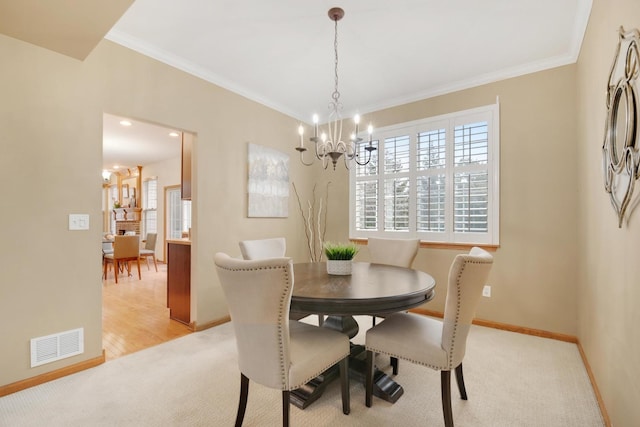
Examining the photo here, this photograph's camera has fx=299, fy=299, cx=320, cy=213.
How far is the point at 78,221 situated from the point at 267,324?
74.6 inches

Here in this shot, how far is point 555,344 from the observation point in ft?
8.92

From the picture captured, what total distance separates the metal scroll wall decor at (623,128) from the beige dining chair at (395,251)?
4.64 ft

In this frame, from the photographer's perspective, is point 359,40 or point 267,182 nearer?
point 359,40

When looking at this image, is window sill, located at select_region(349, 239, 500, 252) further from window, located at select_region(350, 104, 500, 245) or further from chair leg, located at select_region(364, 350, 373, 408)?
chair leg, located at select_region(364, 350, 373, 408)

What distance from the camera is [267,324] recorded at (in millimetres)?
1343

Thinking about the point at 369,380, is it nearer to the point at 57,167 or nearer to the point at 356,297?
the point at 356,297

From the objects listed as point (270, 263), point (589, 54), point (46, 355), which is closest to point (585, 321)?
point (589, 54)

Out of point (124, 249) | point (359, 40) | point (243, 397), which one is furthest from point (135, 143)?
point (243, 397)

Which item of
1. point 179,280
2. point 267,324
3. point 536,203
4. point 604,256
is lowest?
point 179,280

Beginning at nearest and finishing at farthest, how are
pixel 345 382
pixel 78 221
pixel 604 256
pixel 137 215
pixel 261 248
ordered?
pixel 345 382 < pixel 604 256 < pixel 78 221 < pixel 261 248 < pixel 137 215

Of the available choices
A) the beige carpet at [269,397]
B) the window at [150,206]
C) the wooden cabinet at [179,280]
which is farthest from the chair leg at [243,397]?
the window at [150,206]

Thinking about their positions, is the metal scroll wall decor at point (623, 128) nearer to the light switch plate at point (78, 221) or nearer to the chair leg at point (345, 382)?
the chair leg at point (345, 382)

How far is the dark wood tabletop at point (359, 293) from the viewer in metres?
1.54

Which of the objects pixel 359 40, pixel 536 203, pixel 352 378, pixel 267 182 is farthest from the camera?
pixel 267 182
